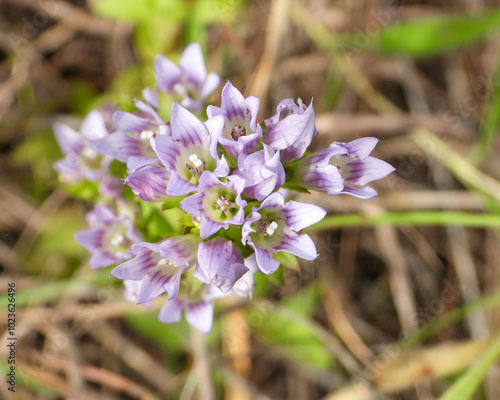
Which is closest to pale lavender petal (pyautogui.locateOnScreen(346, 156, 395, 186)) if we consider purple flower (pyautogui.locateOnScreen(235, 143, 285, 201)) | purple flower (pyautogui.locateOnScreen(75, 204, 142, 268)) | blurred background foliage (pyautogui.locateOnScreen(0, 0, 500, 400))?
purple flower (pyautogui.locateOnScreen(235, 143, 285, 201))

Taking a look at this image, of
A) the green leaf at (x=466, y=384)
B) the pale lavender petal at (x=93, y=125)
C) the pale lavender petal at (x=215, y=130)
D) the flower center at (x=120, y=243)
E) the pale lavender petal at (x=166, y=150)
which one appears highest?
the pale lavender petal at (x=215, y=130)

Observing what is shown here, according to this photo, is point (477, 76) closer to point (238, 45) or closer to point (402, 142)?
point (402, 142)

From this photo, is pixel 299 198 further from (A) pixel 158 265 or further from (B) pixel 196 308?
(A) pixel 158 265

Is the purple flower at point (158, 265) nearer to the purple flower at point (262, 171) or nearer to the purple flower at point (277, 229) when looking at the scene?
the purple flower at point (277, 229)

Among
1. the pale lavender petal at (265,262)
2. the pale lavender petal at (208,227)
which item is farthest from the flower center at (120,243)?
the pale lavender petal at (265,262)

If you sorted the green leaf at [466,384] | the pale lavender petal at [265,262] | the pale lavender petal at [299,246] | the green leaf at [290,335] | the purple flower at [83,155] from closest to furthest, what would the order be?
1. the pale lavender petal at [265,262]
2. the pale lavender petal at [299,246]
3. the green leaf at [466,384]
4. the purple flower at [83,155]
5. the green leaf at [290,335]

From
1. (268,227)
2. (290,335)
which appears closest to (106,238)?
(268,227)

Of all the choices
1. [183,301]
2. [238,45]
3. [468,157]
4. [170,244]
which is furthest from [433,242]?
[170,244]
